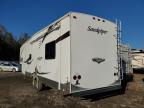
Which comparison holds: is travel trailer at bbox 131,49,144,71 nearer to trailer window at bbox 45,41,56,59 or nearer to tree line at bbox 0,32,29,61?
trailer window at bbox 45,41,56,59

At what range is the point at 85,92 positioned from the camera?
759cm

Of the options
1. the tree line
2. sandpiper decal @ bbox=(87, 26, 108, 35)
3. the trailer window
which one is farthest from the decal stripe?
the tree line

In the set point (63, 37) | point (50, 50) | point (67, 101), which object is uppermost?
point (63, 37)

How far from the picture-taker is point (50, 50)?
915 centimetres

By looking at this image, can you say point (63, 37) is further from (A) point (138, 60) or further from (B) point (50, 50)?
(A) point (138, 60)

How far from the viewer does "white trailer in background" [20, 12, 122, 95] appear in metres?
7.40

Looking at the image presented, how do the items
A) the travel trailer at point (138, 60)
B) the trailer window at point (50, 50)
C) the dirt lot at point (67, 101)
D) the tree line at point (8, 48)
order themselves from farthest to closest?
the tree line at point (8, 48), the travel trailer at point (138, 60), the trailer window at point (50, 50), the dirt lot at point (67, 101)

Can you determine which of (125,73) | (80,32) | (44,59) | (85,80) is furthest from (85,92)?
(125,73)

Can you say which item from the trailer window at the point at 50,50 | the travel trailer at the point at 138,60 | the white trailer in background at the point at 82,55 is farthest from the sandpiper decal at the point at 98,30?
the travel trailer at the point at 138,60

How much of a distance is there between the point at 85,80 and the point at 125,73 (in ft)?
18.7

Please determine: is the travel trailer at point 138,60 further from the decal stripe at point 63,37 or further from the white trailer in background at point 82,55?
the decal stripe at point 63,37

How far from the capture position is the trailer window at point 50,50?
8.70 metres

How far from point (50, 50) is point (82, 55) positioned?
2.00 meters

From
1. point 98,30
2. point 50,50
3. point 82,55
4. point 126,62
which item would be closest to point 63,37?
point 82,55
